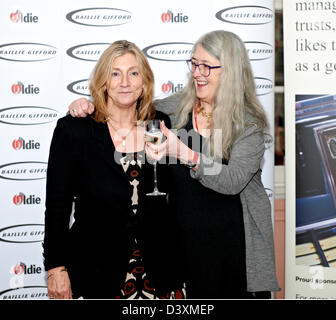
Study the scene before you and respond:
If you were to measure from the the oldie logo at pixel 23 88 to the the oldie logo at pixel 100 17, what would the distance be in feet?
1.57

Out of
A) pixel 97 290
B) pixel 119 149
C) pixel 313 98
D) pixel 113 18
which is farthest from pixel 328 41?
pixel 97 290

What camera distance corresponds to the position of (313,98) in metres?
2.80

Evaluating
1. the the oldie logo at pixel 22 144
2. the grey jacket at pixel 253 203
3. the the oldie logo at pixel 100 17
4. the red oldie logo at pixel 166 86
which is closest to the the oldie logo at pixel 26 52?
the the oldie logo at pixel 100 17

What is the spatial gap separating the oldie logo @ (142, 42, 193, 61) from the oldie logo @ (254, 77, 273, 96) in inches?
18.7

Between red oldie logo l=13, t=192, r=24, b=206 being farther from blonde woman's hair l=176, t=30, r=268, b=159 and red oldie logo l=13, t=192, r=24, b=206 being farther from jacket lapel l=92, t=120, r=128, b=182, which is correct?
blonde woman's hair l=176, t=30, r=268, b=159

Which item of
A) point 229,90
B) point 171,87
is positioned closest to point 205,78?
point 229,90

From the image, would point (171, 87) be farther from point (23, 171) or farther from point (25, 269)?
point (25, 269)

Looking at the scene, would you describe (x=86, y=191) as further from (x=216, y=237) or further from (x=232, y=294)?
(x=232, y=294)

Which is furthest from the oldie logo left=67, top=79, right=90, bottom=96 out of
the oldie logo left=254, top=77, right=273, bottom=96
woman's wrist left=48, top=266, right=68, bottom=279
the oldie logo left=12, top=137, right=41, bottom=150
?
woman's wrist left=48, top=266, right=68, bottom=279

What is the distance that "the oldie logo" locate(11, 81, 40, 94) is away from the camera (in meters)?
2.80

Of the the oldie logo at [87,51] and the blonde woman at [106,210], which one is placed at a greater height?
the the oldie logo at [87,51]

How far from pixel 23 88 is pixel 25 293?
130cm

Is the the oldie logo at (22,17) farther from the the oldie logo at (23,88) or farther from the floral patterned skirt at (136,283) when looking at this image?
the floral patterned skirt at (136,283)

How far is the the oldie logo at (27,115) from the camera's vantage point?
2.83 m
